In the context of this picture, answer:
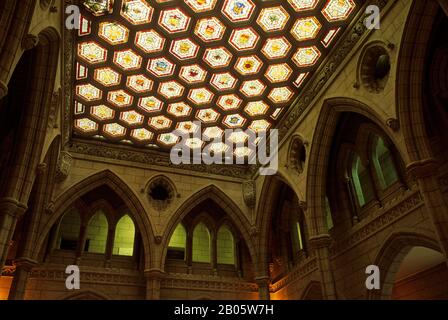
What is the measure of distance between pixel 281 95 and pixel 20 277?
9.36 m

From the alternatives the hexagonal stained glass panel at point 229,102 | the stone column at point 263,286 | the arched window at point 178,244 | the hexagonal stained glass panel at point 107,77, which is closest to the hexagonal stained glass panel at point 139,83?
the hexagonal stained glass panel at point 107,77

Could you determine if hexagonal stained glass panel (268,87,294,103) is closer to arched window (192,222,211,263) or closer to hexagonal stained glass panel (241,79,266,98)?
hexagonal stained glass panel (241,79,266,98)

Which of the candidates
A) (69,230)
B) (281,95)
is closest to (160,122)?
(281,95)

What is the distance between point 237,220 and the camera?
14.6 m

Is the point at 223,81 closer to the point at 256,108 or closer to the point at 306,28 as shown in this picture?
the point at 256,108

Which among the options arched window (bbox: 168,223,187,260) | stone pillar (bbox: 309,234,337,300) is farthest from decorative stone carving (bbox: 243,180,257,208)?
stone pillar (bbox: 309,234,337,300)

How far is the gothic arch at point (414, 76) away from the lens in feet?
25.0

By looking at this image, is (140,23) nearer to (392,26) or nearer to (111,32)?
(111,32)

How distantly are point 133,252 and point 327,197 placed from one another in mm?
7304

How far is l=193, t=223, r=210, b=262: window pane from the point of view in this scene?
15.1 metres

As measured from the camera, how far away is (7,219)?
724cm

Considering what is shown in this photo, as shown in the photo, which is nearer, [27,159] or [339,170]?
[27,159]

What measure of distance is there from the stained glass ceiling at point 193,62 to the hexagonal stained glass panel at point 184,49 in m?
0.03
